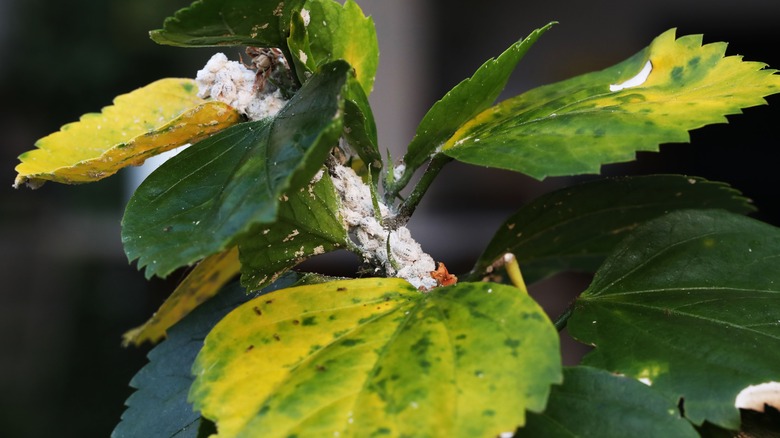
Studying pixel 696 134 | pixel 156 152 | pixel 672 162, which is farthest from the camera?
pixel 672 162

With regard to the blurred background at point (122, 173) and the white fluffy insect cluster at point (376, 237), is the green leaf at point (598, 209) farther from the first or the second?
the blurred background at point (122, 173)

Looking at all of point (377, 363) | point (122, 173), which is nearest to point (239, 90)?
point (377, 363)

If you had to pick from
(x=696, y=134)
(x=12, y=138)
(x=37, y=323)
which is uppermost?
(x=12, y=138)

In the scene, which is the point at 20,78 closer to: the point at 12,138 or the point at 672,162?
the point at 12,138

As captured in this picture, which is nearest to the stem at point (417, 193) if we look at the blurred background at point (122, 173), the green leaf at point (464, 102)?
the green leaf at point (464, 102)

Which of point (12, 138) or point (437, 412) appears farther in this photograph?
point (12, 138)

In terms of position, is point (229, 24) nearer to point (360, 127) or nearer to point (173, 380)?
point (360, 127)

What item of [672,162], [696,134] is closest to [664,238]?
[696,134]
